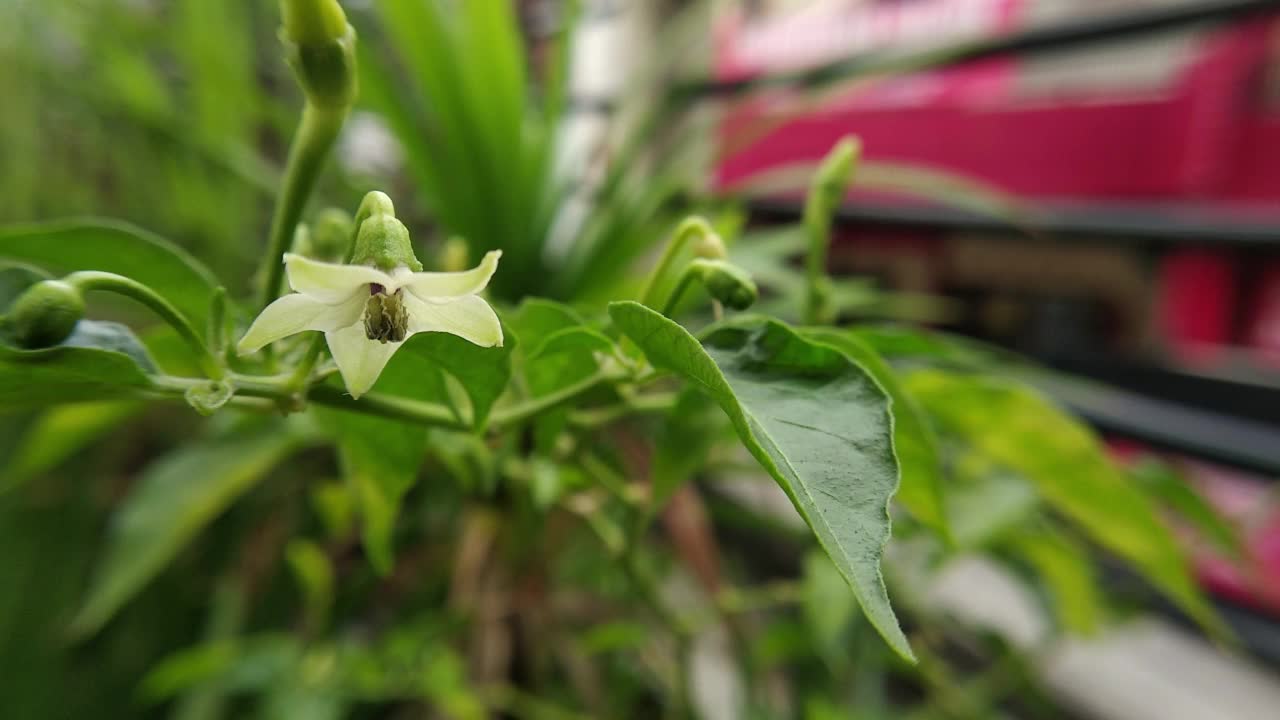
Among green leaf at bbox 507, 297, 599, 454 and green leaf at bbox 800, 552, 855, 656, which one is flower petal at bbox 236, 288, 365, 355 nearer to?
green leaf at bbox 507, 297, 599, 454

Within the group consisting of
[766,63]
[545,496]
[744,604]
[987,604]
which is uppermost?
[766,63]

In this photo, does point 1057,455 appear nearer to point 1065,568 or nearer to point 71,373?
point 1065,568

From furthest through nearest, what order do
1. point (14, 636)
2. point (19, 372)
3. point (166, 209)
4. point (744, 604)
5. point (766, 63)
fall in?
point (766, 63), point (166, 209), point (14, 636), point (744, 604), point (19, 372)

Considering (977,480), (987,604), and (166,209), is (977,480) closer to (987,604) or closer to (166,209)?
(987,604)

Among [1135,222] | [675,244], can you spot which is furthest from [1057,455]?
[1135,222]

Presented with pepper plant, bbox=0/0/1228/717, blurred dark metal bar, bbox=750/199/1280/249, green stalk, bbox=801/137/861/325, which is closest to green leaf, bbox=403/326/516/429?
pepper plant, bbox=0/0/1228/717

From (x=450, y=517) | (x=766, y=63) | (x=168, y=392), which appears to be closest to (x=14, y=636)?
(x=450, y=517)

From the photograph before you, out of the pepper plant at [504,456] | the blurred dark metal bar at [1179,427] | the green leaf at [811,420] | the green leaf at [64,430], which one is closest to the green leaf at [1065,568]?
the pepper plant at [504,456]
